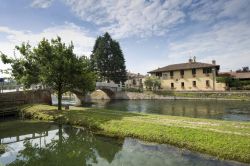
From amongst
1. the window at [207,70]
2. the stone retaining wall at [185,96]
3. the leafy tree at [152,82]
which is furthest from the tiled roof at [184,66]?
the stone retaining wall at [185,96]

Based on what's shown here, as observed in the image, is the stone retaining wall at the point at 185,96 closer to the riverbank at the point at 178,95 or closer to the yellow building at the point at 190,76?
the riverbank at the point at 178,95

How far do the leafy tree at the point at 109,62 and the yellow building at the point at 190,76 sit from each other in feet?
31.0

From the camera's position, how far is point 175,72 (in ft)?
235

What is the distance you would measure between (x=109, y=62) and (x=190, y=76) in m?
23.2

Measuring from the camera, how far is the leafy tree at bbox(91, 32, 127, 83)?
75.7 meters

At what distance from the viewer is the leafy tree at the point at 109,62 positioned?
75.7 meters

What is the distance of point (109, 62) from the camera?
75.8 m

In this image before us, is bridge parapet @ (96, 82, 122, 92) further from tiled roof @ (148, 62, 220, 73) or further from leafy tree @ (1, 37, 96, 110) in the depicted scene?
leafy tree @ (1, 37, 96, 110)

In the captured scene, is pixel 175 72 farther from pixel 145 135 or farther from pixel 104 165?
pixel 104 165

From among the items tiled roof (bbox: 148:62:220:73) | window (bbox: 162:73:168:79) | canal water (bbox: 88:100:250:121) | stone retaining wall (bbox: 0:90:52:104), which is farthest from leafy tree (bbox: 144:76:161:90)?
stone retaining wall (bbox: 0:90:52:104)

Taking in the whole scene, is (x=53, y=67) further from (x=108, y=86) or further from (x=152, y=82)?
(x=152, y=82)

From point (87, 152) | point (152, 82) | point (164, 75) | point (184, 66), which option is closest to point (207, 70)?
point (184, 66)

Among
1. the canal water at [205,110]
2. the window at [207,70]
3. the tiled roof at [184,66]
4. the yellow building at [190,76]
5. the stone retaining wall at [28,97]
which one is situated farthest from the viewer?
the tiled roof at [184,66]

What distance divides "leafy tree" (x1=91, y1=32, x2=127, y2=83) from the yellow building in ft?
31.0
